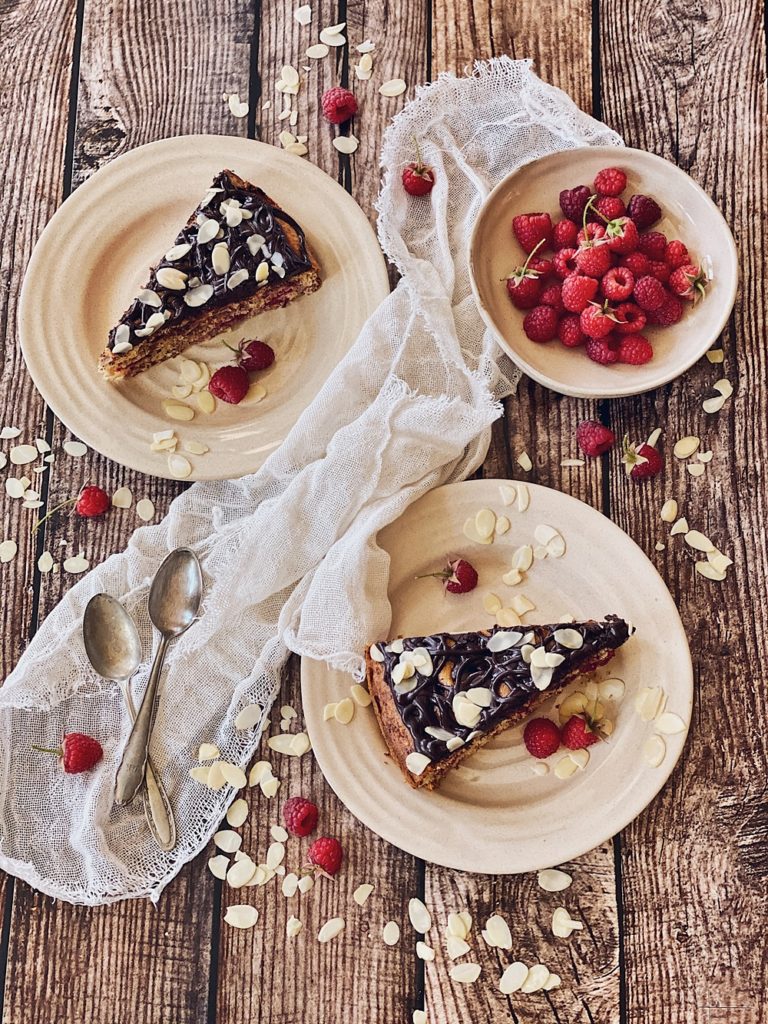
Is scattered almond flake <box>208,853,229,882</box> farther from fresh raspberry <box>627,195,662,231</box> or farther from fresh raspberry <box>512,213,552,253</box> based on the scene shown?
fresh raspberry <box>627,195,662,231</box>

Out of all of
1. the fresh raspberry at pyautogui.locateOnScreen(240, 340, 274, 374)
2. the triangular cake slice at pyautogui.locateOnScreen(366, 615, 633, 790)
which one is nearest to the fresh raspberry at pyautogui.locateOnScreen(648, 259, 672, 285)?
the triangular cake slice at pyautogui.locateOnScreen(366, 615, 633, 790)

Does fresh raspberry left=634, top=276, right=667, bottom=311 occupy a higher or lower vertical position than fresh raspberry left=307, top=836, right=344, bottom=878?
higher

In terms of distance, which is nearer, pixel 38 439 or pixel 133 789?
pixel 133 789

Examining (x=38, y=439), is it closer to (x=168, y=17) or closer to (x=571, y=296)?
(x=168, y=17)

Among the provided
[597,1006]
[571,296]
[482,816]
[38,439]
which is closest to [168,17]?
[38,439]

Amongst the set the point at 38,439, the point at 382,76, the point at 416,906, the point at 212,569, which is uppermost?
the point at 382,76

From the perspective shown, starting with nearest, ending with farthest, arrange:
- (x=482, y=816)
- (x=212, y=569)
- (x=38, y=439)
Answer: (x=482, y=816)
(x=212, y=569)
(x=38, y=439)

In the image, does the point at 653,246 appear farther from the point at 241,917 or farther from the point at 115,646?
the point at 241,917
